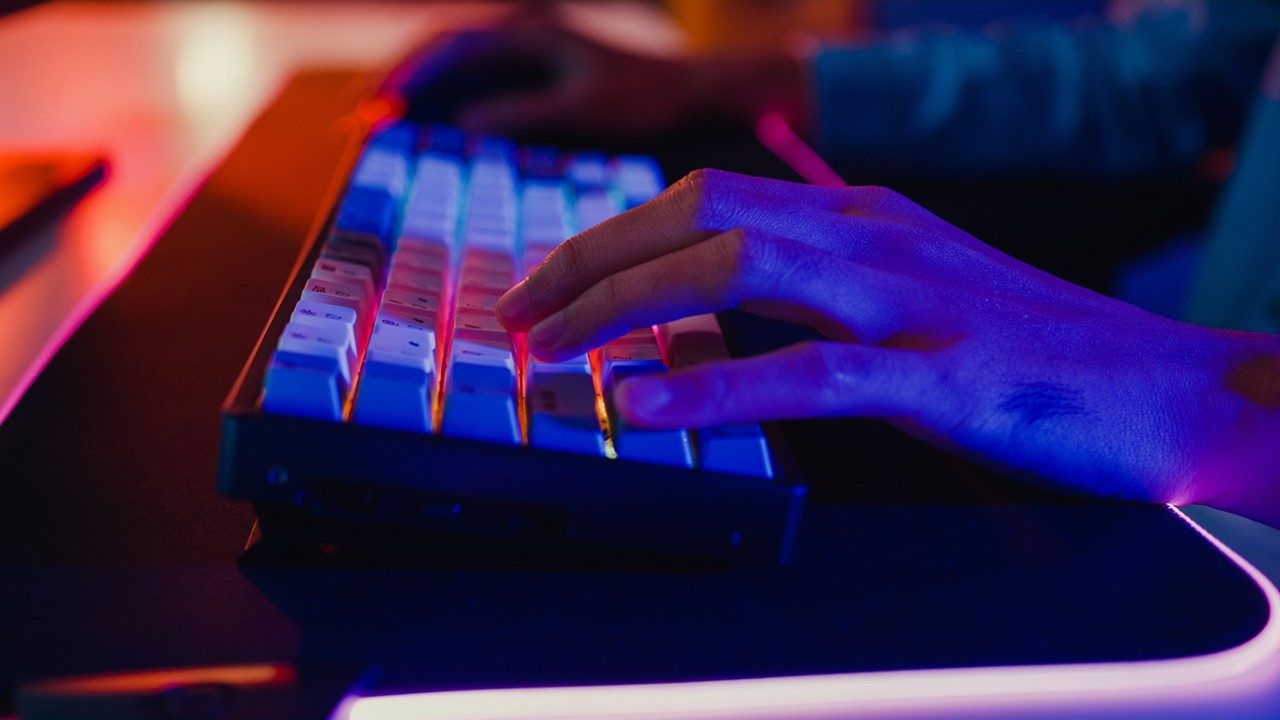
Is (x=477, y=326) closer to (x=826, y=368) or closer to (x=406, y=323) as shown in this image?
(x=406, y=323)

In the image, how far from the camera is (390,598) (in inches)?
13.3

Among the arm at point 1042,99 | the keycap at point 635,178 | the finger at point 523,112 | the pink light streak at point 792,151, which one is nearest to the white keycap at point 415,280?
the keycap at point 635,178

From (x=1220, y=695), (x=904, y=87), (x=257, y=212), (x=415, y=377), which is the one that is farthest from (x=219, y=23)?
(x=1220, y=695)

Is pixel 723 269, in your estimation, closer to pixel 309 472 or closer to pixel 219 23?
pixel 309 472

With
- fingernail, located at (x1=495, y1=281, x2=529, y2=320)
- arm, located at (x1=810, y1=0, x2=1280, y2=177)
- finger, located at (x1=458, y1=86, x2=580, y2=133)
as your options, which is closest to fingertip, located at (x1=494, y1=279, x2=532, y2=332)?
fingernail, located at (x1=495, y1=281, x2=529, y2=320)

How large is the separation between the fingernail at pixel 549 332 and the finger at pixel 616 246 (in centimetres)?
2

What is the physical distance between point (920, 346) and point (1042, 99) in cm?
77

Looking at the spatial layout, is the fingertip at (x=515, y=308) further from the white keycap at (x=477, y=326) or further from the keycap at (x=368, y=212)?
the keycap at (x=368, y=212)

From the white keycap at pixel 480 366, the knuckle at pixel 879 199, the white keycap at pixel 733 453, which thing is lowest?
the white keycap at pixel 733 453

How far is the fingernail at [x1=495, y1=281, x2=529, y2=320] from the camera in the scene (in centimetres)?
41

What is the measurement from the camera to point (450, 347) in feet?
1.27

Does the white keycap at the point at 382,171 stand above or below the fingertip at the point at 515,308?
above

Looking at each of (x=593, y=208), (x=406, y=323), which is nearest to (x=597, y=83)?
(x=593, y=208)

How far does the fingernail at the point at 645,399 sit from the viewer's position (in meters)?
0.33
